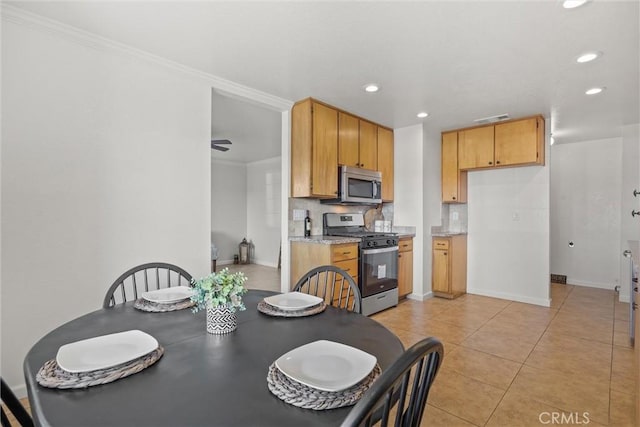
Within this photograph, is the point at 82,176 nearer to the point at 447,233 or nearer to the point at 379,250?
the point at 379,250

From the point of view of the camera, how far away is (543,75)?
2797mm

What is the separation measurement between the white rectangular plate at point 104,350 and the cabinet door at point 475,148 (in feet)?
14.5

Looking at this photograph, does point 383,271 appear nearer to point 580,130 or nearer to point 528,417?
point 528,417

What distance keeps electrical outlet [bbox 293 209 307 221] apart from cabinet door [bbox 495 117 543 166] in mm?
2635

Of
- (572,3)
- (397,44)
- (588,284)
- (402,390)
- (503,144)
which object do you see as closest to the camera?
(402,390)

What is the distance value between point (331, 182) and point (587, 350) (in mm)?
2811

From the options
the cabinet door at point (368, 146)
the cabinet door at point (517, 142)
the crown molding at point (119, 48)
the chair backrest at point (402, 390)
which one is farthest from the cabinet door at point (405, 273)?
the chair backrest at point (402, 390)

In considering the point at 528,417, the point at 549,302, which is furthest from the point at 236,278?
the point at 549,302

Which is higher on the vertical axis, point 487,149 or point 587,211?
point 487,149

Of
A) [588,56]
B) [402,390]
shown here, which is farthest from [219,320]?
[588,56]

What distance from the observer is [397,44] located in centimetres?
229

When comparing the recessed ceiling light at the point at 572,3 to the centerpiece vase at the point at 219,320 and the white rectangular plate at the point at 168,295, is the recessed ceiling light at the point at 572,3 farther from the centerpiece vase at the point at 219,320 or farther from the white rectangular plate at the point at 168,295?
the white rectangular plate at the point at 168,295

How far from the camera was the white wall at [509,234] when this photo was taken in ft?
13.8

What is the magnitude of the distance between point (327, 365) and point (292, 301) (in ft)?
2.16
